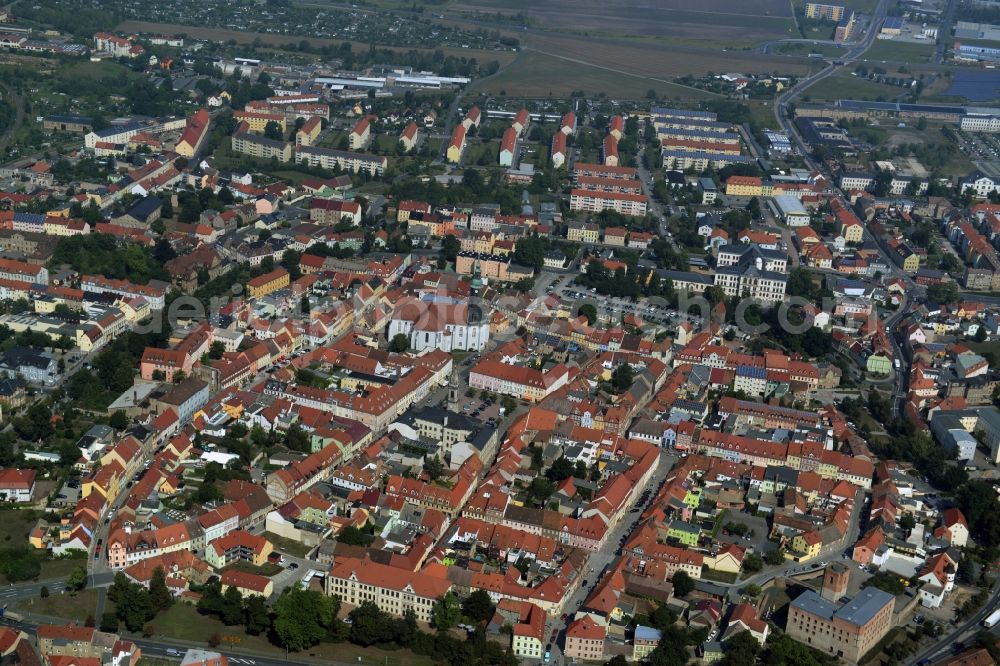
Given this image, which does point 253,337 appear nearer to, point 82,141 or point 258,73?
point 82,141

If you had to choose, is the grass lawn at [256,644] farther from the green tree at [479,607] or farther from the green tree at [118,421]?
the green tree at [118,421]

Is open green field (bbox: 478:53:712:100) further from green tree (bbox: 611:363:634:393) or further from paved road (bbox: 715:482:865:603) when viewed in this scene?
paved road (bbox: 715:482:865:603)

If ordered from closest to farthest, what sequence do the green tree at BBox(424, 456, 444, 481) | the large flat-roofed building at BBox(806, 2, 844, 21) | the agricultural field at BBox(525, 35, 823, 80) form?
the green tree at BBox(424, 456, 444, 481) → the agricultural field at BBox(525, 35, 823, 80) → the large flat-roofed building at BBox(806, 2, 844, 21)

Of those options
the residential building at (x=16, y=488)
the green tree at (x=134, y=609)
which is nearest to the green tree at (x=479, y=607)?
the green tree at (x=134, y=609)

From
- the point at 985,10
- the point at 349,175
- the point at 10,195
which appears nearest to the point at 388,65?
the point at 349,175

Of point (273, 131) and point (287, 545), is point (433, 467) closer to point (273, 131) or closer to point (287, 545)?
point (287, 545)

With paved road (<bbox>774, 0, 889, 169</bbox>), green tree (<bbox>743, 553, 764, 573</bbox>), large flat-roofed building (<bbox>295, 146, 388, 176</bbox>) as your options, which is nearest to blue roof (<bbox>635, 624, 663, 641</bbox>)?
green tree (<bbox>743, 553, 764, 573</bbox>)
